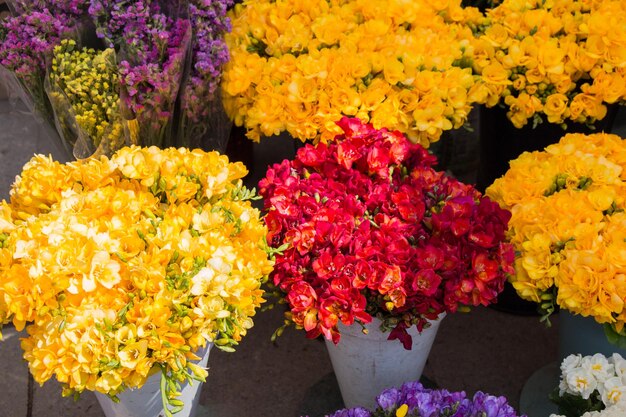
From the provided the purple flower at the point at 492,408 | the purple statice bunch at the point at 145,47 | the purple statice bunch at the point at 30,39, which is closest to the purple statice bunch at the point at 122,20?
the purple statice bunch at the point at 145,47

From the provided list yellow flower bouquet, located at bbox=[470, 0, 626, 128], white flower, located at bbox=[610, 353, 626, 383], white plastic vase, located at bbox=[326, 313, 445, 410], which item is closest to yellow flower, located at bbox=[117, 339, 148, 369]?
white plastic vase, located at bbox=[326, 313, 445, 410]

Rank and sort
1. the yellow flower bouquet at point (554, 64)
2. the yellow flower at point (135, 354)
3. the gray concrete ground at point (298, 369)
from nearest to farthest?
the yellow flower at point (135, 354) → the yellow flower bouquet at point (554, 64) → the gray concrete ground at point (298, 369)

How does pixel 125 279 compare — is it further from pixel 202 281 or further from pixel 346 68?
pixel 346 68

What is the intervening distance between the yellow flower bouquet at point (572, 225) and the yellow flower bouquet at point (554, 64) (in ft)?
0.63

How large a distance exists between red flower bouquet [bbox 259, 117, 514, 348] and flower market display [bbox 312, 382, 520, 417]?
6.3 inches

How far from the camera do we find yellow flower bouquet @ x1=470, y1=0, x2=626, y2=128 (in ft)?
7.43

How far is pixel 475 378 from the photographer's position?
8.39ft

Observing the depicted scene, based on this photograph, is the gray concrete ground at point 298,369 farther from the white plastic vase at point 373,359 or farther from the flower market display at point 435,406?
the flower market display at point 435,406

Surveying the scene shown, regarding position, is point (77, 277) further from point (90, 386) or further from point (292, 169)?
point (292, 169)

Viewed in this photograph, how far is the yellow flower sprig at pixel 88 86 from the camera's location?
2.00 m

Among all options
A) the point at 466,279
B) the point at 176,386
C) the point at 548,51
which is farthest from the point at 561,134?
the point at 176,386

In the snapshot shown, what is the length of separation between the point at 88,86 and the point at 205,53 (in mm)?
390

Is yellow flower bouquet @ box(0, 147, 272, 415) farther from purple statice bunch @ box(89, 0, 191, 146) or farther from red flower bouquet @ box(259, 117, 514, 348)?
purple statice bunch @ box(89, 0, 191, 146)

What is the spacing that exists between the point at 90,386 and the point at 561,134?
1.90 meters
